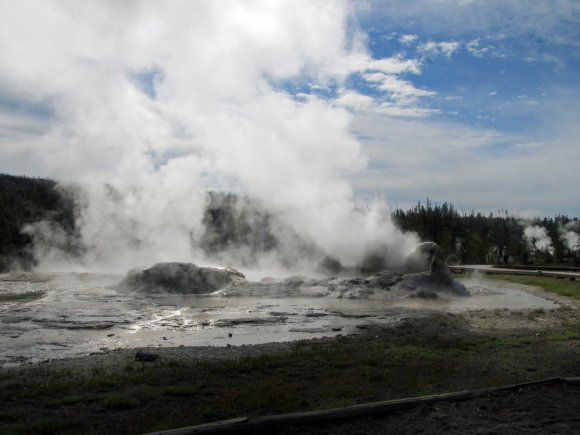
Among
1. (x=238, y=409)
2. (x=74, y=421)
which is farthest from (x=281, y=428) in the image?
(x=74, y=421)

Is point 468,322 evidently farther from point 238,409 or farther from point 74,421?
point 74,421

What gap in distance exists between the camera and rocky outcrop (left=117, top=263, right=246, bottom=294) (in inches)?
1069

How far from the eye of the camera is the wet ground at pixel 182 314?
1452 centimetres

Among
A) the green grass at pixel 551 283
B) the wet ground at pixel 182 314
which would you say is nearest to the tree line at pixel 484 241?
the green grass at pixel 551 283

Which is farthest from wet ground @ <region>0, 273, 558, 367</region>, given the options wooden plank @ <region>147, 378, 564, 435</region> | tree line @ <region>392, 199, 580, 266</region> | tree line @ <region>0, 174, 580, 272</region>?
tree line @ <region>392, 199, 580, 266</region>

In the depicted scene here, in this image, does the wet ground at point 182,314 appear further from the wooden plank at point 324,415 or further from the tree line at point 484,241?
the tree line at point 484,241

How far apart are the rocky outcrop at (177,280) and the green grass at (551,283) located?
56.8ft

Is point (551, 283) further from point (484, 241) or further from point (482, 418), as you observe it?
point (484, 241)

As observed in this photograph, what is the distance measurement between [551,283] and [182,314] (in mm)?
23675

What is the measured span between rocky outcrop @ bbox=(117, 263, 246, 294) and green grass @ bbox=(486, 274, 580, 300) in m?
17.3

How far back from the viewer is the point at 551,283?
105ft

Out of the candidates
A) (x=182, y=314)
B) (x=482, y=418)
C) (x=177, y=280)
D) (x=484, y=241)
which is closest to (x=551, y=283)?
(x=177, y=280)

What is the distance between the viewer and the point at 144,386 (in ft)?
27.9

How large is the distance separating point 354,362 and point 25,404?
594 centimetres
